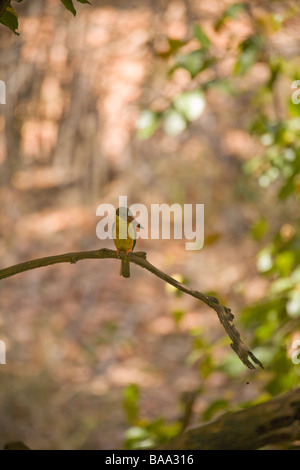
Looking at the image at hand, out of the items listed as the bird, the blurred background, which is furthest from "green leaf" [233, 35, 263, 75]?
the blurred background

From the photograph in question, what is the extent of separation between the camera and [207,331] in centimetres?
393

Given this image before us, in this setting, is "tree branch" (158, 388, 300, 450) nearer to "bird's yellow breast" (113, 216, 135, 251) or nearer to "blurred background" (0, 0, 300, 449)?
"bird's yellow breast" (113, 216, 135, 251)

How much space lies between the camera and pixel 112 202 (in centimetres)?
450

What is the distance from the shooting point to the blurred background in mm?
3520

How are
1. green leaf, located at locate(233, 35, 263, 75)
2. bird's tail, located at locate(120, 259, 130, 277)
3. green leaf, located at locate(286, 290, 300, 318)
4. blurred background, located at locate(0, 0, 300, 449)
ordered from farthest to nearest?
blurred background, located at locate(0, 0, 300, 449) → green leaf, located at locate(233, 35, 263, 75) → green leaf, located at locate(286, 290, 300, 318) → bird's tail, located at locate(120, 259, 130, 277)

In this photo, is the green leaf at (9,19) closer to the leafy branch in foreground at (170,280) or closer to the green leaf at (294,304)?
the leafy branch in foreground at (170,280)

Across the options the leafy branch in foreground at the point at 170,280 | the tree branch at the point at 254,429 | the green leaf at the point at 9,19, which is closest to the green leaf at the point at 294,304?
the tree branch at the point at 254,429

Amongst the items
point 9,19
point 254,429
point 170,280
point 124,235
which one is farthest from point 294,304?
point 9,19

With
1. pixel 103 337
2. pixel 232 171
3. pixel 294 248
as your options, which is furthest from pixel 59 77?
pixel 294 248

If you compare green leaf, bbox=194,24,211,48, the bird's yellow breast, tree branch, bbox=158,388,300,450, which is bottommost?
tree branch, bbox=158,388,300,450

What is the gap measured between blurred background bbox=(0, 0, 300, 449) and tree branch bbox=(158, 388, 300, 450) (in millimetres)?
1928

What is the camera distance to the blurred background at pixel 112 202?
3.52 m

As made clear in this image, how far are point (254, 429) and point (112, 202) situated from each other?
3.36m

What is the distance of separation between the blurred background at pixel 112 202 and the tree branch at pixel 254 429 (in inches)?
75.9
